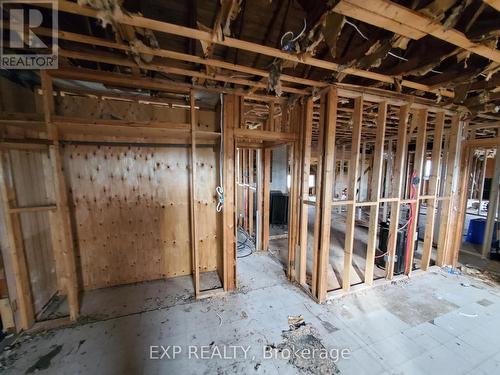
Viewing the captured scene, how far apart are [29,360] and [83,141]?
2217 mm

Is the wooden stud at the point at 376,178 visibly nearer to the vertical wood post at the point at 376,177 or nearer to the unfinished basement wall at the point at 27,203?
the vertical wood post at the point at 376,177

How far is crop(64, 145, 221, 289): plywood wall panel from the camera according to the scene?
2703 mm

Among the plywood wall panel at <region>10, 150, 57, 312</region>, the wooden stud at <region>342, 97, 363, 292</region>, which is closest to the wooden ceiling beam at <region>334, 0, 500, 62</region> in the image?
the wooden stud at <region>342, 97, 363, 292</region>

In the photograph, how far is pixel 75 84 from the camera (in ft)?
7.80

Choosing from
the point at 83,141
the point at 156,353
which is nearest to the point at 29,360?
the point at 156,353

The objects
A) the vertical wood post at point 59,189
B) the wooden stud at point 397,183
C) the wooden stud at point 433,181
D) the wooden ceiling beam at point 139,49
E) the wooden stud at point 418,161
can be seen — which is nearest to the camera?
the wooden ceiling beam at point 139,49

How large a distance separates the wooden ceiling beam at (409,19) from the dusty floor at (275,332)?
2600 mm

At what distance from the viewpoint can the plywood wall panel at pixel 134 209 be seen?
270 centimetres

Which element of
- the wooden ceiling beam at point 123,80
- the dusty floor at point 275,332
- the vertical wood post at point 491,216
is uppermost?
the wooden ceiling beam at point 123,80

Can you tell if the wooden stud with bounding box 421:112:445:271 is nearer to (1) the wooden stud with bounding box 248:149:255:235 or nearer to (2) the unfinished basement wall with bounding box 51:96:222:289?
(1) the wooden stud with bounding box 248:149:255:235

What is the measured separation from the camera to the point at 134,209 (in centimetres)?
289

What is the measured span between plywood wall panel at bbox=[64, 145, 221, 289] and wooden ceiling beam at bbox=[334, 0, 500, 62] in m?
2.26

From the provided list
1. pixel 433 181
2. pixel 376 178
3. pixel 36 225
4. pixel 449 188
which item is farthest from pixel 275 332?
pixel 449 188

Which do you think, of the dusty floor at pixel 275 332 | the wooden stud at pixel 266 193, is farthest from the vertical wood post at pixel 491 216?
the wooden stud at pixel 266 193
